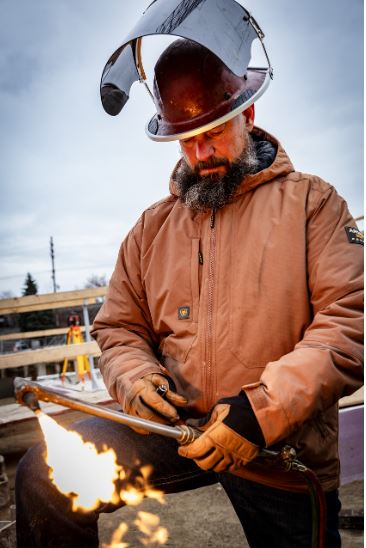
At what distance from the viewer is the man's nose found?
1.84m

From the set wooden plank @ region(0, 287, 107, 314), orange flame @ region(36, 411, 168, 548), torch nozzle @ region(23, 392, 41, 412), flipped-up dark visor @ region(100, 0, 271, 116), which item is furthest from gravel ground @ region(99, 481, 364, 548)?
wooden plank @ region(0, 287, 107, 314)

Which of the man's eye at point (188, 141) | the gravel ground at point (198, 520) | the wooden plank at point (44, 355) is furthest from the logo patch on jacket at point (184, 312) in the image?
the wooden plank at point (44, 355)

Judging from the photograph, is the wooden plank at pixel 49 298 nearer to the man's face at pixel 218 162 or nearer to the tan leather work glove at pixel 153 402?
the man's face at pixel 218 162

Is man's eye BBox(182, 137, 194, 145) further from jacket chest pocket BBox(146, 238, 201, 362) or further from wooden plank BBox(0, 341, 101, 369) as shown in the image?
wooden plank BBox(0, 341, 101, 369)

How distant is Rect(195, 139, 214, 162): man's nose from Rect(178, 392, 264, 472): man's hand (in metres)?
1.17

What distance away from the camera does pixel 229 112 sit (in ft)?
5.56

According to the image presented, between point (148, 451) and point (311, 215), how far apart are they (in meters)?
1.31

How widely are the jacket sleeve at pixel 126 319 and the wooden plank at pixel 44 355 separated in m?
2.62

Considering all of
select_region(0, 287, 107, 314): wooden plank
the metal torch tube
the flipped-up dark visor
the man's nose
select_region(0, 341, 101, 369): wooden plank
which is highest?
the flipped-up dark visor

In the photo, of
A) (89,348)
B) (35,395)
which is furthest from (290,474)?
(89,348)

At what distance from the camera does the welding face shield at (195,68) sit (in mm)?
1629

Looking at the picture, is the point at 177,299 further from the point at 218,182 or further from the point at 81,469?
the point at 81,469

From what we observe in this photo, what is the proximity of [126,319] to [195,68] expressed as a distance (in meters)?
1.32

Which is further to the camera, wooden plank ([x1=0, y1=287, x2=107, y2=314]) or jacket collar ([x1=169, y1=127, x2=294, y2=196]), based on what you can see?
wooden plank ([x1=0, y1=287, x2=107, y2=314])
